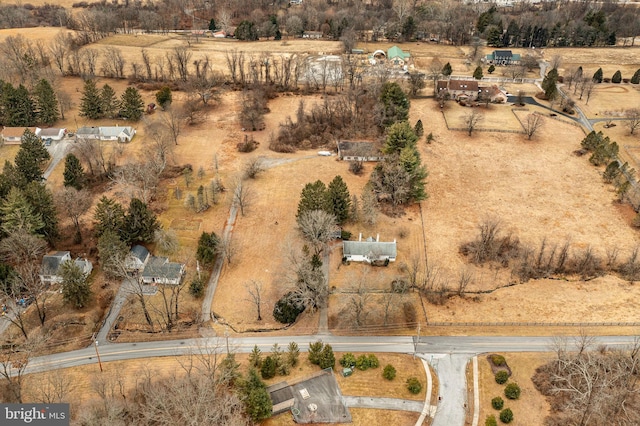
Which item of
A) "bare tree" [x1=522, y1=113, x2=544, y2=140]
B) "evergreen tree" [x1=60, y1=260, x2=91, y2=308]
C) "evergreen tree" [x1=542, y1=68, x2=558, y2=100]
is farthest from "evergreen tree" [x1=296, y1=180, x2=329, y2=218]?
"evergreen tree" [x1=542, y1=68, x2=558, y2=100]

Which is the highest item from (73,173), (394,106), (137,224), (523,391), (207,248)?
(394,106)

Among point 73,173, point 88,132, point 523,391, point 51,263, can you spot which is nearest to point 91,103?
point 88,132

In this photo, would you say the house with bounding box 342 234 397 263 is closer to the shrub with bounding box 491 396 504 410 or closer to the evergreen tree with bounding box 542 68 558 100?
the shrub with bounding box 491 396 504 410

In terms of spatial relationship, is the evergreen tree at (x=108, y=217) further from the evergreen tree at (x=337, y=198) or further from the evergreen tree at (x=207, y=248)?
the evergreen tree at (x=337, y=198)

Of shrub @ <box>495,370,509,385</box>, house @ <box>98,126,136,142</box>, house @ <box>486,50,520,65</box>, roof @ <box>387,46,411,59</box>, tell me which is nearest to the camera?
shrub @ <box>495,370,509,385</box>

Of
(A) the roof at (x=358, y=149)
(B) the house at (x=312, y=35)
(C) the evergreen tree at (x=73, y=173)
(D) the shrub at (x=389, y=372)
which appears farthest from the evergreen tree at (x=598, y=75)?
(C) the evergreen tree at (x=73, y=173)

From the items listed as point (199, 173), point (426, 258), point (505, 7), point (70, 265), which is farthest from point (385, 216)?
point (505, 7)

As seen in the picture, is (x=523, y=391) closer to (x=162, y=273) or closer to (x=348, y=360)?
(x=348, y=360)
